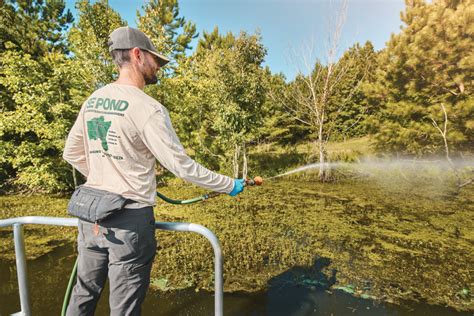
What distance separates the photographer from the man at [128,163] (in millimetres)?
1248

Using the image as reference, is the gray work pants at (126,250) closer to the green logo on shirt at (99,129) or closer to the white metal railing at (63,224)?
the white metal railing at (63,224)

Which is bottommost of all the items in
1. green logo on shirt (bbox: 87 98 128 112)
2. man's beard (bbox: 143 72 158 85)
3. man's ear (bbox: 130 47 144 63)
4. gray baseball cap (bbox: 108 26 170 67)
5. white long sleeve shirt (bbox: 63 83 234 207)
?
white long sleeve shirt (bbox: 63 83 234 207)

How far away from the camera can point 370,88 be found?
37.1ft

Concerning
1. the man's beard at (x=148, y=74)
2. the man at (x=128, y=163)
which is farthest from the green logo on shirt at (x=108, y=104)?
the man's beard at (x=148, y=74)

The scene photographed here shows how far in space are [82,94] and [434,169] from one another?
1286 cm

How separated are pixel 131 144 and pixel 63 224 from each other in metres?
0.75

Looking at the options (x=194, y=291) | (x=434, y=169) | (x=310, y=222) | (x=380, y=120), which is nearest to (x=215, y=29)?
(x=380, y=120)

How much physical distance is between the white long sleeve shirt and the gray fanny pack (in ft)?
0.12

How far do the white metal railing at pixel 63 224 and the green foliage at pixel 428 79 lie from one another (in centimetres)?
994

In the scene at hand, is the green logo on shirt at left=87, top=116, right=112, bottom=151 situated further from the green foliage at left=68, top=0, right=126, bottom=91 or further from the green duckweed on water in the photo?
the green foliage at left=68, top=0, right=126, bottom=91

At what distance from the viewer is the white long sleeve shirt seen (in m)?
1.24

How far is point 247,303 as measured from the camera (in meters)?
2.88

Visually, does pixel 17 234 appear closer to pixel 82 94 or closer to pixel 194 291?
pixel 194 291

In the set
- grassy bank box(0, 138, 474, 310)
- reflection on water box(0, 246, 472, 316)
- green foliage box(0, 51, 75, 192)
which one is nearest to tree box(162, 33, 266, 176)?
grassy bank box(0, 138, 474, 310)
